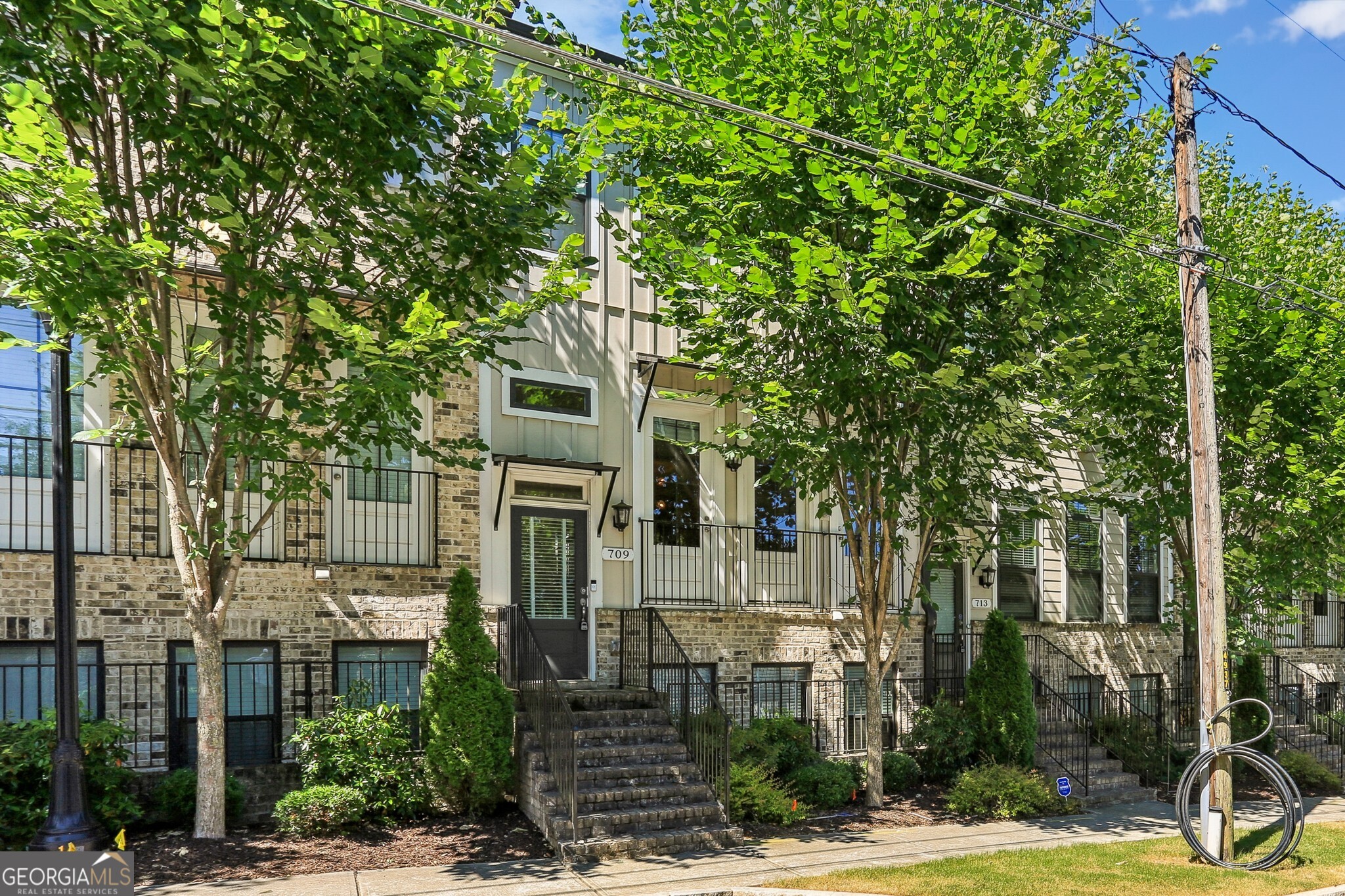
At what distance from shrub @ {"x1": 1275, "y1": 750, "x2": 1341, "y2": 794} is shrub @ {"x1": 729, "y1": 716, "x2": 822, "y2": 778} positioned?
25.3 ft

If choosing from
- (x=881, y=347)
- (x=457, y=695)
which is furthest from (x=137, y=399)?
(x=881, y=347)

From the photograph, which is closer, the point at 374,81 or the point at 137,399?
the point at 374,81

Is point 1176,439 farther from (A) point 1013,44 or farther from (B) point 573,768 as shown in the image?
(B) point 573,768

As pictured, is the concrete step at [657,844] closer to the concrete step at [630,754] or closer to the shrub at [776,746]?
the concrete step at [630,754]

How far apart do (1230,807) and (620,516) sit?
7.55m

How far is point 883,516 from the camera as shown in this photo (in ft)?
42.5

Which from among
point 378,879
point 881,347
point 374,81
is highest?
point 374,81

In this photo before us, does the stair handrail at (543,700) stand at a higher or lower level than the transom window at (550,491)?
lower

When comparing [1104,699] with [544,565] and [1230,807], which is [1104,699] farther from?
[544,565]

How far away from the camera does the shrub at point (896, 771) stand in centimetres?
1430

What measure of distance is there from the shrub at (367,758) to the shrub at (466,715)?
27 cm

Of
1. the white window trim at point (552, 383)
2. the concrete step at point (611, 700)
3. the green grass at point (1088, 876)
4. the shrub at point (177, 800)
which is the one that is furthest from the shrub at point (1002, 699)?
the shrub at point (177, 800)

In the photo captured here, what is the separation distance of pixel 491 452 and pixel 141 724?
4825mm

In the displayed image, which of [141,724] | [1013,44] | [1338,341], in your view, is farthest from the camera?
[1338,341]
